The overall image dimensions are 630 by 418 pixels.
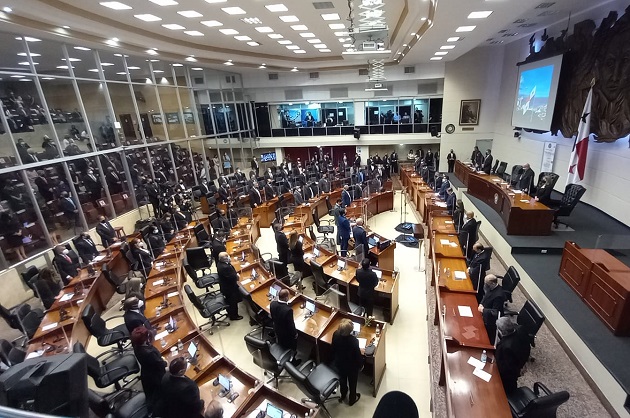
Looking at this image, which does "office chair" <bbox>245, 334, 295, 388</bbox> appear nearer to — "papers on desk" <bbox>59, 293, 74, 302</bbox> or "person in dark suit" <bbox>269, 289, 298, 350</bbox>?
"person in dark suit" <bbox>269, 289, 298, 350</bbox>

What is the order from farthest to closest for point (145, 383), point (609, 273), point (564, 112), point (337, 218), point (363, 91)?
point (363, 91) → point (564, 112) → point (337, 218) → point (609, 273) → point (145, 383)

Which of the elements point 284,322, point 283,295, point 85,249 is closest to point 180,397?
point 284,322

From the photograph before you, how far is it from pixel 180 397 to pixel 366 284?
3.57 m

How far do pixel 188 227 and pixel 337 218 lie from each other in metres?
5.01

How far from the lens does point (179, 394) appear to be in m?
3.38

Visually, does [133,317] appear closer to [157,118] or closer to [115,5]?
[115,5]

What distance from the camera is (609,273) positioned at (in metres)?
4.71

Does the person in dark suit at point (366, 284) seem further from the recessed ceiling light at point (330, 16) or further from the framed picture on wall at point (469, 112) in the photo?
the framed picture on wall at point (469, 112)

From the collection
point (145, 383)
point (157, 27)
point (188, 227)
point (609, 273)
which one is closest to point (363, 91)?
point (157, 27)

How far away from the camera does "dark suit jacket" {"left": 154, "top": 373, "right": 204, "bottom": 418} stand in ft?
11.1

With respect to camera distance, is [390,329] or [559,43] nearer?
[390,329]

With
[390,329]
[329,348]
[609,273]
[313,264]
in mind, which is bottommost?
[390,329]

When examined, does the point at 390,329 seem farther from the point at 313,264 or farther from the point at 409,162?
the point at 409,162

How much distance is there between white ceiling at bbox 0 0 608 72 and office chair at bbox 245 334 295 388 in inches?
217
